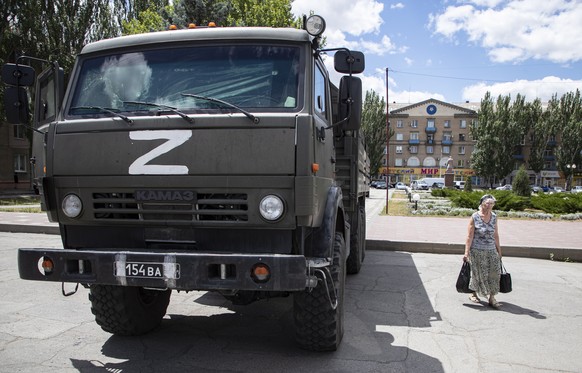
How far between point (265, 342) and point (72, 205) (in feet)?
6.84

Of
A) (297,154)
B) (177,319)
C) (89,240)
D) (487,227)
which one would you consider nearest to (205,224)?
(297,154)

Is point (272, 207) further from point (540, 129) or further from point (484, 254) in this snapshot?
point (540, 129)

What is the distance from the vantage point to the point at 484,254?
5730 millimetres

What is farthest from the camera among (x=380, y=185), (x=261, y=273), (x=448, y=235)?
(x=380, y=185)

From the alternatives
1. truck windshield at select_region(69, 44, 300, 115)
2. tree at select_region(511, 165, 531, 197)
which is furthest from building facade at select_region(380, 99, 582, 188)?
truck windshield at select_region(69, 44, 300, 115)

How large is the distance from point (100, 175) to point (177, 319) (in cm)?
214

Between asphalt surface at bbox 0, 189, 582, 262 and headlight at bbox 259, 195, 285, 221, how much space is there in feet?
24.1

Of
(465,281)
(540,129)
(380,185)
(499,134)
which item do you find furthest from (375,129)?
(465,281)

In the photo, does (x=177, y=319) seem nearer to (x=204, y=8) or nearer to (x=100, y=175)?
(x=100, y=175)

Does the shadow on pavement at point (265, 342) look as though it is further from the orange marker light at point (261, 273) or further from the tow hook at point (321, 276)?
the orange marker light at point (261, 273)

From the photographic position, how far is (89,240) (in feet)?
12.1

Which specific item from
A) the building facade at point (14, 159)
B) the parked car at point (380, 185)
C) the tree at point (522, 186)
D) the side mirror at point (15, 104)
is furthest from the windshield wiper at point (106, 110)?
the parked car at point (380, 185)

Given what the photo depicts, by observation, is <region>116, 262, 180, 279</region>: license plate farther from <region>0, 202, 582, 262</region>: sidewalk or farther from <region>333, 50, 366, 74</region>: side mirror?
<region>0, 202, 582, 262</region>: sidewalk

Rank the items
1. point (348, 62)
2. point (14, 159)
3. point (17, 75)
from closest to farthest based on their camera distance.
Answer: point (348, 62) → point (17, 75) → point (14, 159)
